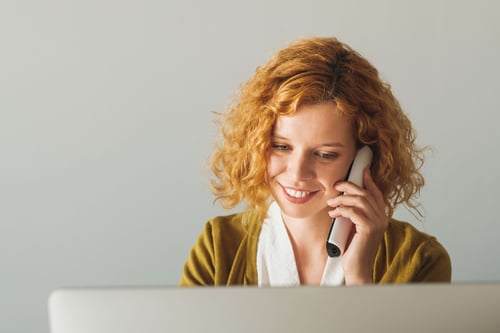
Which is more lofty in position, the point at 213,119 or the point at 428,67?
the point at 428,67

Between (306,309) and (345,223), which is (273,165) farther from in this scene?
(306,309)

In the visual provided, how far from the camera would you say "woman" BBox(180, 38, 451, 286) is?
1813 mm

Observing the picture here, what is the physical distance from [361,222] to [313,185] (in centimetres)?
16

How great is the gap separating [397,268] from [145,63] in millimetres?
1005

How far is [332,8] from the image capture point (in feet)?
7.50

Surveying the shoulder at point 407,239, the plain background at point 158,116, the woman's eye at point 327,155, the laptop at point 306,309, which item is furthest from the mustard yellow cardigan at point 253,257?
the laptop at point 306,309

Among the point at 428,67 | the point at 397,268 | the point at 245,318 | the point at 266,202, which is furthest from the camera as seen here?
the point at 428,67

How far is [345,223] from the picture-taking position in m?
1.79

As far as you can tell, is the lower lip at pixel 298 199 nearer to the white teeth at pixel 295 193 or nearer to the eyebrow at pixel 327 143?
the white teeth at pixel 295 193

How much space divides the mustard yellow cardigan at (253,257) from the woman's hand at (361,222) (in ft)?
0.32

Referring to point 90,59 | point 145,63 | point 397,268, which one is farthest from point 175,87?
point 397,268

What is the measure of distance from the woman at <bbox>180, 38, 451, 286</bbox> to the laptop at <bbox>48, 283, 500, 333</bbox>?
886mm

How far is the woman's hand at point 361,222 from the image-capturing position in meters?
1.73

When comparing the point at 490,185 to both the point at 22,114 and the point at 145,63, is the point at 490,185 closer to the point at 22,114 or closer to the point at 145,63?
the point at 145,63
